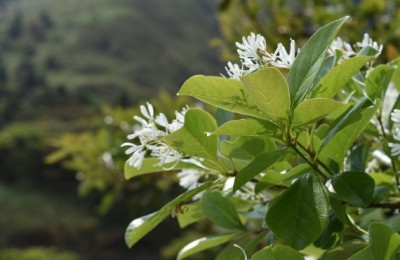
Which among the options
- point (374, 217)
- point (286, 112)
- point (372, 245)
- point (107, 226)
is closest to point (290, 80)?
point (286, 112)

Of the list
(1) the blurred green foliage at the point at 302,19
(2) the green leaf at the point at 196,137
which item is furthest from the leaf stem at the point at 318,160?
(1) the blurred green foliage at the point at 302,19

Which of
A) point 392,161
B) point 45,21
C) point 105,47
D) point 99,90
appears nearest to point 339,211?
point 392,161

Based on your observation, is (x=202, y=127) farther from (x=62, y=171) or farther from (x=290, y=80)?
(x=62, y=171)

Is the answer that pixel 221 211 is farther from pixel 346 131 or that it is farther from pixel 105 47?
pixel 105 47

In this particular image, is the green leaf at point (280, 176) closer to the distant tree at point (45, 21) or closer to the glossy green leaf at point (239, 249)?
the glossy green leaf at point (239, 249)

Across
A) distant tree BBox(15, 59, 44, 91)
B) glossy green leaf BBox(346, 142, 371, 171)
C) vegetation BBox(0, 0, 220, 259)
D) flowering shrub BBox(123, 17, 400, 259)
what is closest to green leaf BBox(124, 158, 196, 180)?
flowering shrub BBox(123, 17, 400, 259)

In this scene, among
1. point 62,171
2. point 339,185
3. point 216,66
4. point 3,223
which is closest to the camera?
point 339,185

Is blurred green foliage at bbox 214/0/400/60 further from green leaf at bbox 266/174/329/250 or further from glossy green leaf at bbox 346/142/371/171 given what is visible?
green leaf at bbox 266/174/329/250
